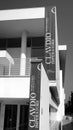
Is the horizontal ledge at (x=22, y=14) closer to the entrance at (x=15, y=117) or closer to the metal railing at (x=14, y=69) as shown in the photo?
the metal railing at (x=14, y=69)

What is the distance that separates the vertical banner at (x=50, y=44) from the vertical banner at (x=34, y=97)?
4867mm

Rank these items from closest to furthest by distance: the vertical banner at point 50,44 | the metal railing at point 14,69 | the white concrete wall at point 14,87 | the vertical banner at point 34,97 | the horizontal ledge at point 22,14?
the vertical banner at point 34,97 → the white concrete wall at point 14,87 → the vertical banner at point 50,44 → the metal railing at point 14,69 → the horizontal ledge at point 22,14

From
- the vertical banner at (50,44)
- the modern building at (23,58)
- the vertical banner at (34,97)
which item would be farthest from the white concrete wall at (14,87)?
the vertical banner at (34,97)

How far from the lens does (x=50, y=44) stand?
40.1 ft

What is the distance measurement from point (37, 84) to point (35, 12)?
7997mm

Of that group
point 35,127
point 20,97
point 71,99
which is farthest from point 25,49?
point 71,99

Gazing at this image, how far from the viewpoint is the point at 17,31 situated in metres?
14.8

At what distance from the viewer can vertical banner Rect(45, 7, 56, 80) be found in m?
11.5

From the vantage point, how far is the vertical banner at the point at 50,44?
37.8ft

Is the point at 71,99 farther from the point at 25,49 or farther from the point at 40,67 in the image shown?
the point at 40,67

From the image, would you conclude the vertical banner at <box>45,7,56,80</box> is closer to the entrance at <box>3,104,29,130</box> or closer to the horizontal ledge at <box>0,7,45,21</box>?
the horizontal ledge at <box>0,7,45,21</box>

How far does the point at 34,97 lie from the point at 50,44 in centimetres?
645

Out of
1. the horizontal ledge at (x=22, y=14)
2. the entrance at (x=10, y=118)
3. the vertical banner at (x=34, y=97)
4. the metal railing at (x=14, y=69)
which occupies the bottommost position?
the entrance at (x=10, y=118)

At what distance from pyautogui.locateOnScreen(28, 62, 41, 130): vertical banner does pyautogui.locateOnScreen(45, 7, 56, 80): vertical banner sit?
4867 mm
